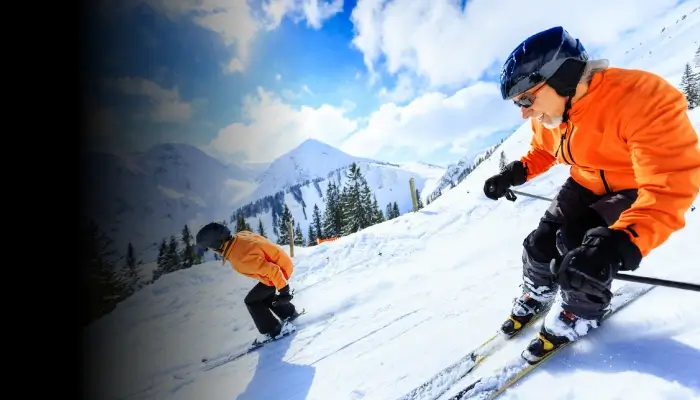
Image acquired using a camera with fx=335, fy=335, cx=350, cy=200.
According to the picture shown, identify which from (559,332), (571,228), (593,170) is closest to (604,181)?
(593,170)

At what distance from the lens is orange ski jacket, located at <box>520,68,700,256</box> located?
139cm

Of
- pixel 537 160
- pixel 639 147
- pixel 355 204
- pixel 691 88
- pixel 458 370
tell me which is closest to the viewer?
pixel 639 147

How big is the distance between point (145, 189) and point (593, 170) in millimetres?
3474

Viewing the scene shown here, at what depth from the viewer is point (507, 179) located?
9.32 feet

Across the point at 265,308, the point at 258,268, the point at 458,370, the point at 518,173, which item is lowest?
the point at 458,370

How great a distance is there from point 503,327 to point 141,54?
3578 mm

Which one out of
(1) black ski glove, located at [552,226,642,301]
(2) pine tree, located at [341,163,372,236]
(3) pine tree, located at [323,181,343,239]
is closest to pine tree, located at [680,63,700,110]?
(2) pine tree, located at [341,163,372,236]

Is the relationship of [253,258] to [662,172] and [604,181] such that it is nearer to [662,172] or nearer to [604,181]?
[604,181]

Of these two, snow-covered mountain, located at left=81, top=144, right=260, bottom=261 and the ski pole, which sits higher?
snow-covered mountain, located at left=81, top=144, right=260, bottom=261

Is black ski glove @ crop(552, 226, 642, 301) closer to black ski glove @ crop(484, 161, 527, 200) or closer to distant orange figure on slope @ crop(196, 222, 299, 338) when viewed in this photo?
black ski glove @ crop(484, 161, 527, 200)

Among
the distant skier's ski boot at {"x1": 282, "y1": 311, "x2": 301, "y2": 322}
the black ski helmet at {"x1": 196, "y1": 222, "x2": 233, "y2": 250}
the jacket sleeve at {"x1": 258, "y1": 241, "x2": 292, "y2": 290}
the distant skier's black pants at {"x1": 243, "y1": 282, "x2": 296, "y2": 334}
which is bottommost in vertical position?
the distant skier's ski boot at {"x1": 282, "y1": 311, "x2": 301, "y2": 322}

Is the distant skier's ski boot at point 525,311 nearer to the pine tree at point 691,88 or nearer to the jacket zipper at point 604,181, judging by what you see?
the jacket zipper at point 604,181

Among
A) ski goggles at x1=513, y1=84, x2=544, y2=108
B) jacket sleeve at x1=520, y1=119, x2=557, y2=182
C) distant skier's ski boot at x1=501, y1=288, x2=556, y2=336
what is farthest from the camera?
jacket sleeve at x1=520, y1=119, x2=557, y2=182

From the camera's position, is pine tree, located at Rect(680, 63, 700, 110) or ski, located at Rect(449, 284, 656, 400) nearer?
ski, located at Rect(449, 284, 656, 400)
